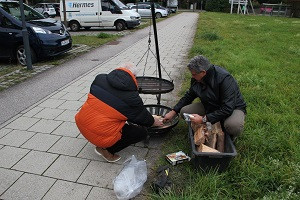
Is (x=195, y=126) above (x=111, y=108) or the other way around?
the other way around

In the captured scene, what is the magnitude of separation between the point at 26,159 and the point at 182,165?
202cm

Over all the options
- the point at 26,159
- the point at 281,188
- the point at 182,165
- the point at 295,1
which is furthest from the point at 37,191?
the point at 295,1

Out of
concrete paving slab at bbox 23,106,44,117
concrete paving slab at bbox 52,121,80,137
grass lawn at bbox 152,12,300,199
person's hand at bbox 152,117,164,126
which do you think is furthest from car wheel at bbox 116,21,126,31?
person's hand at bbox 152,117,164,126

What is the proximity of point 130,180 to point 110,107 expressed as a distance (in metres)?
0.84

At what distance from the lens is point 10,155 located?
355 centimetres

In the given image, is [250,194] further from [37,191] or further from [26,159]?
[26,159]

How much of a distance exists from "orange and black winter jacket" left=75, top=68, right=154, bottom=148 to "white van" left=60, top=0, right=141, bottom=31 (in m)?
13.6

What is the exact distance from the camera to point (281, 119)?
4320 millimetres

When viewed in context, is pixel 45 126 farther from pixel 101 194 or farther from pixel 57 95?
pixel 101 194

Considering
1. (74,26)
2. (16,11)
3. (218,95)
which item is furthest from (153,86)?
(74,26)

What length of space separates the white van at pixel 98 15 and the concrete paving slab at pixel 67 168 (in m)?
13.5

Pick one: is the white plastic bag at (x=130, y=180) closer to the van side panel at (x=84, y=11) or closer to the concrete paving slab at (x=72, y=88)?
the concrete paving slab at (x=72, y=88)

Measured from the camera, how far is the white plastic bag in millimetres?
2795

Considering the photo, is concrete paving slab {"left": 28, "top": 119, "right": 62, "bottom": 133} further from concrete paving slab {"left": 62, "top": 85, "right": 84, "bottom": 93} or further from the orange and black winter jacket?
concrete paving slab {"left": 62, "top": 85, "right": 84, "bottom": 93}
